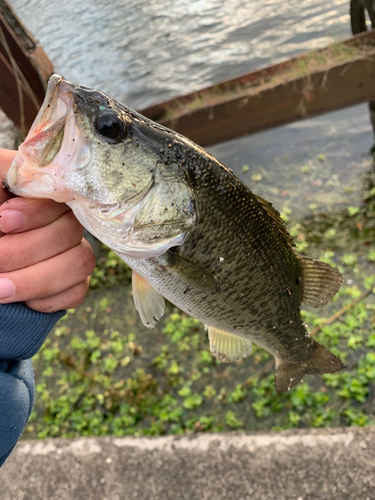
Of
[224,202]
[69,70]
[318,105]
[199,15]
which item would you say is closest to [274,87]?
[318,105]

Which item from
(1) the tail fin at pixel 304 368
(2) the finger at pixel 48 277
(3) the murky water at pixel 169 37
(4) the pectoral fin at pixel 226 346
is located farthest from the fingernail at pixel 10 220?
(3) the murky water at pixel 169 37

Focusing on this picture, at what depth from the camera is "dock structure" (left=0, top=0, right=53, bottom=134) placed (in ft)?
11.8

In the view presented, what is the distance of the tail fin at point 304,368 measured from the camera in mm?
2012

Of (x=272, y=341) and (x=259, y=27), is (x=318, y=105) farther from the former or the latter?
(x=259, y=27)

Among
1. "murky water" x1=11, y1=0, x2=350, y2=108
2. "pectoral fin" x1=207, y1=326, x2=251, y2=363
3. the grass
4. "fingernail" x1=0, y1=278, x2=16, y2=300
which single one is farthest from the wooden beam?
"fingernail" x1=0, y1=278, x2=16, y2=300

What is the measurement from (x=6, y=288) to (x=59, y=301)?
0.64ft

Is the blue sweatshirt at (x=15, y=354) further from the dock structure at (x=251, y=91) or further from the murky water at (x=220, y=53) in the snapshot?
the murky water at (x=220, y=53)

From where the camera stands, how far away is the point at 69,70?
9398 mm

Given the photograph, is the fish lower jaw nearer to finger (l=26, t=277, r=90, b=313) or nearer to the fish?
the fish

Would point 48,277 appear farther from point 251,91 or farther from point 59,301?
point 251,91

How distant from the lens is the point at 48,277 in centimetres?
120

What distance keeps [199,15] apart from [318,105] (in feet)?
28.0

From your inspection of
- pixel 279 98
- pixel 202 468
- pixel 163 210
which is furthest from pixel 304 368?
pixel 279 98

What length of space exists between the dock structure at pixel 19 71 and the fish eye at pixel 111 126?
2892 mm
